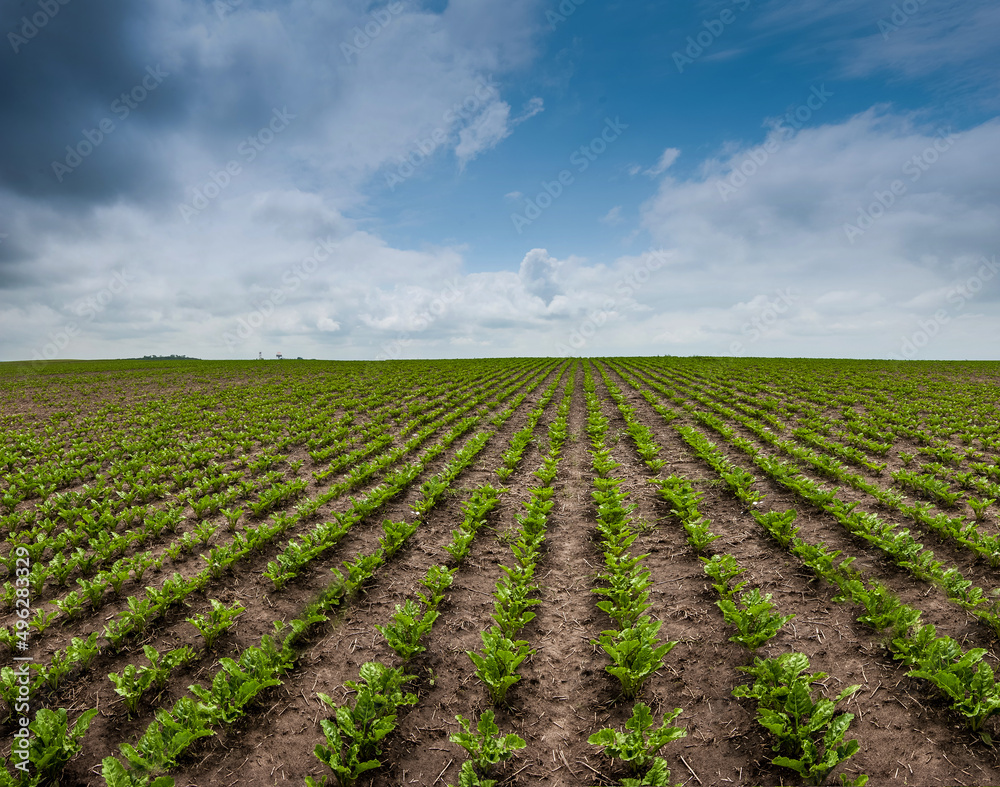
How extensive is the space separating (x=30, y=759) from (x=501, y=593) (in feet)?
14.2

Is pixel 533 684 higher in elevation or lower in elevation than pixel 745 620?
lower

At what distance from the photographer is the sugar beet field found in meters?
3.86

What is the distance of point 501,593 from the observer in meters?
5.71

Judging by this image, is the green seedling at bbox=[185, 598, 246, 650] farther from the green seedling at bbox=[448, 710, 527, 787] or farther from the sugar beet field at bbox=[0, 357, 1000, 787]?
the green seedling at bbox=[448, 710, 527, 787]

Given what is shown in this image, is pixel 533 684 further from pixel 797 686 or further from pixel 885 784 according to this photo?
pixel 885 784

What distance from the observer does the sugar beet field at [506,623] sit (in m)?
3.86

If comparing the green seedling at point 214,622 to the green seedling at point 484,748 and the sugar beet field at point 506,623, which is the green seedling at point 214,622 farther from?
the green seedling at point 484,748

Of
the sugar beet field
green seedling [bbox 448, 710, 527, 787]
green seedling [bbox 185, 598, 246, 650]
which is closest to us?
green seedling [bbox 448, 710, 527, 787]

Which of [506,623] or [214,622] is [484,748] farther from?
[214,622]

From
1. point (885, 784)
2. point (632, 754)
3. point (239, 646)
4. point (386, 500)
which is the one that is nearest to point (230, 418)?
point (386, 500)

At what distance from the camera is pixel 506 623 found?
16.9ft

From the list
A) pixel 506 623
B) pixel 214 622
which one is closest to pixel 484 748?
pixel 506 623

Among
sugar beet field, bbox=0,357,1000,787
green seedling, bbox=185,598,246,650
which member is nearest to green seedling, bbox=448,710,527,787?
sugar beet field, bbox=0,357,1000,787

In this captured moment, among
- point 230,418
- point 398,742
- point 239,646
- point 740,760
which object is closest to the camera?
point 740,760
